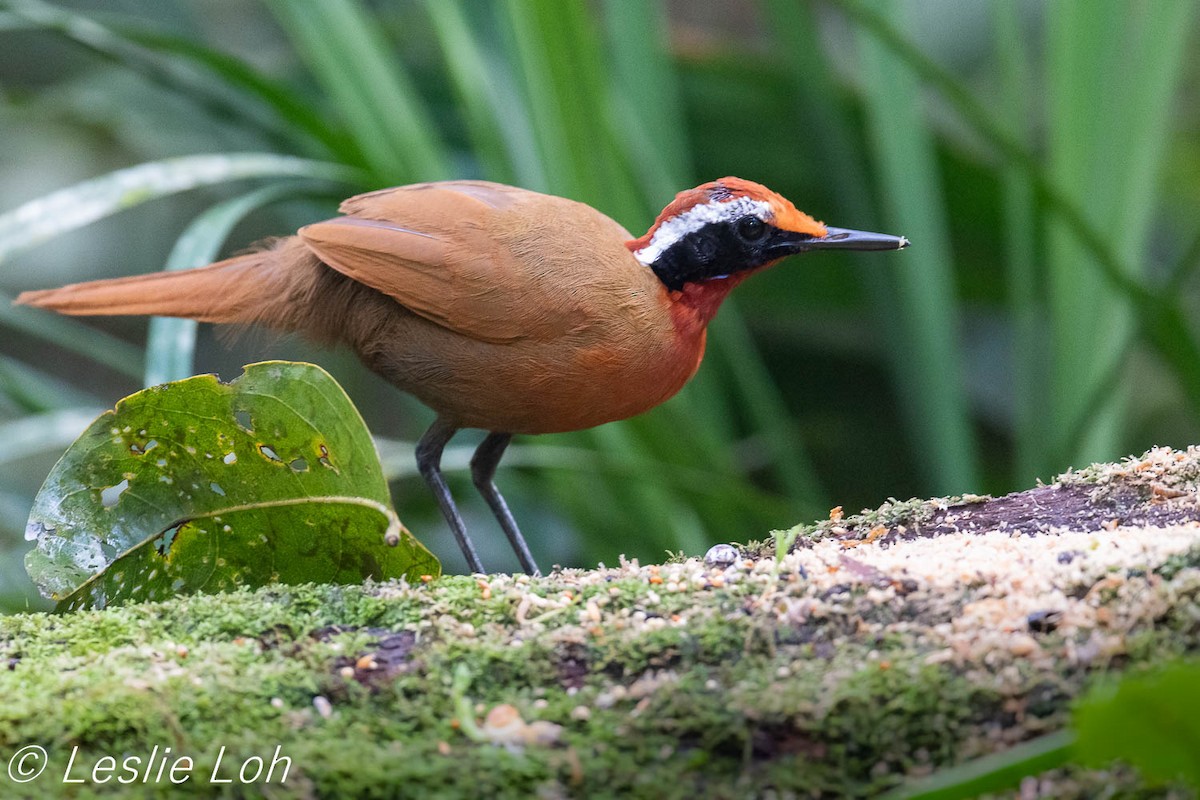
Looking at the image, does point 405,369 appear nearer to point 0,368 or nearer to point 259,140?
point 0,368

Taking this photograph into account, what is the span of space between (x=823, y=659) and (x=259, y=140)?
12.9 feet

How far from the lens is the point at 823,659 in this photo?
1.58 metres

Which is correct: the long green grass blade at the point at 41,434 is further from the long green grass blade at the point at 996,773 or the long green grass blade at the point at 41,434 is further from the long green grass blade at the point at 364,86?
the long green grass blade at the point at 996,773

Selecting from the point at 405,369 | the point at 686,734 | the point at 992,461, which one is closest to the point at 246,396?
the point at 405,369

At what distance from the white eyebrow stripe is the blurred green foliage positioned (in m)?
1.05

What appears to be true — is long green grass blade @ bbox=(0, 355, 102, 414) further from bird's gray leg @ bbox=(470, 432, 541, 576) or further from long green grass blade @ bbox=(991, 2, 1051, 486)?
long green grass blade @ bbox=(991, 2, 1051, 486)

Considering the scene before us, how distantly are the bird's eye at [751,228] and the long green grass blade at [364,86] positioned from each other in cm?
192

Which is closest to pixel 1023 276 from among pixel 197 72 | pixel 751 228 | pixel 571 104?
pixel 571 104

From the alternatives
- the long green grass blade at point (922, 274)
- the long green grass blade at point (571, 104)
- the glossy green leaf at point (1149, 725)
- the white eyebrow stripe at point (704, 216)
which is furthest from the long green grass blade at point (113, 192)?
the glossy green leaf at point (1149, 725)

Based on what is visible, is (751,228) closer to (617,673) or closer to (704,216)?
(704,216)

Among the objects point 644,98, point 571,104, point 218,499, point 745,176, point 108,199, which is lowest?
point 218,499

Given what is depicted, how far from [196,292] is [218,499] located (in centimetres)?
94

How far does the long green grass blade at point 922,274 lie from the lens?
4.56 meters

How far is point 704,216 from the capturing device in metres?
2.90
